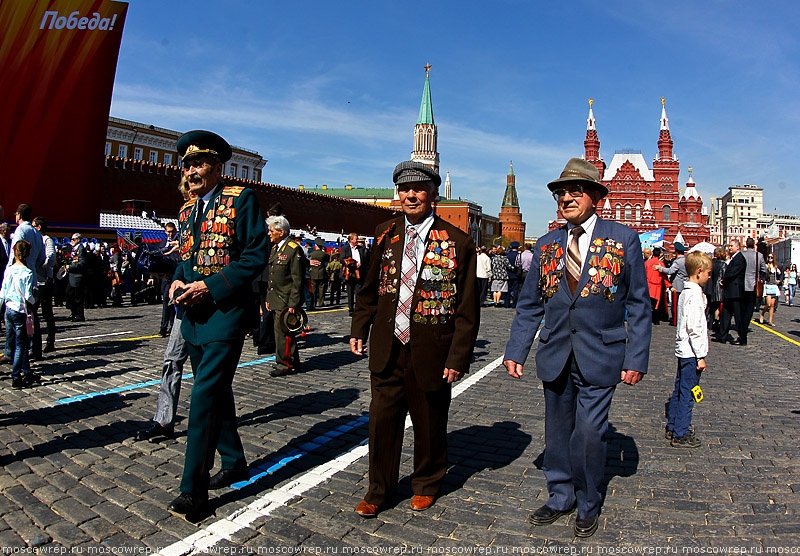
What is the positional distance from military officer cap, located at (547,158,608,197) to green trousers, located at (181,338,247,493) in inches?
86.9

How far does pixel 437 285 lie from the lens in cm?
345

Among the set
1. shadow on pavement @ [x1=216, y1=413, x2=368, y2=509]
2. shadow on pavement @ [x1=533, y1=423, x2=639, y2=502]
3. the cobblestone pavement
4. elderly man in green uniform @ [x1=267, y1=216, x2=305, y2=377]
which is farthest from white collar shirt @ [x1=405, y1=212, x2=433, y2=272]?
elderly man in green uniform @ [x1=267, y1=216, x2=305, y2=377]

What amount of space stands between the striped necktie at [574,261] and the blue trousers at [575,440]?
43cm

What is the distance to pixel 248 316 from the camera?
12.0 feet

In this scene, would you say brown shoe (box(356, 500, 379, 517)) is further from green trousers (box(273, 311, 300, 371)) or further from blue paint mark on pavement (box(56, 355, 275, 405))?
green trousers (box(273, 311, 300, 371))

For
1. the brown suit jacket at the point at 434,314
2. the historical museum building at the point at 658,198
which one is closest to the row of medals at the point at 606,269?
the brown suit jacket at the point at 434,314

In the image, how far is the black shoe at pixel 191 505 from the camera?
327cm

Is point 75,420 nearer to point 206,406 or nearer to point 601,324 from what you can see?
point 206,406

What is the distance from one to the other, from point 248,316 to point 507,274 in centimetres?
1611

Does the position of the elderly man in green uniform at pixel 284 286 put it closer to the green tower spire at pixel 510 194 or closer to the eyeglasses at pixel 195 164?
the eyeglasses at pixel 195 164

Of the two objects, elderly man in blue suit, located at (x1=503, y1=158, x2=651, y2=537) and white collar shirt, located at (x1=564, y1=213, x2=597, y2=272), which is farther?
white collar shirt, located at (x1=564, y1=213, x2=597, y2=272)

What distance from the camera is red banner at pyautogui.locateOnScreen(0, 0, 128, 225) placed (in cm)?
1886

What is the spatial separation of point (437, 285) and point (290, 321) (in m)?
4.09

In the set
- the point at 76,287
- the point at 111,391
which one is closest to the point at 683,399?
the point at 111,391
